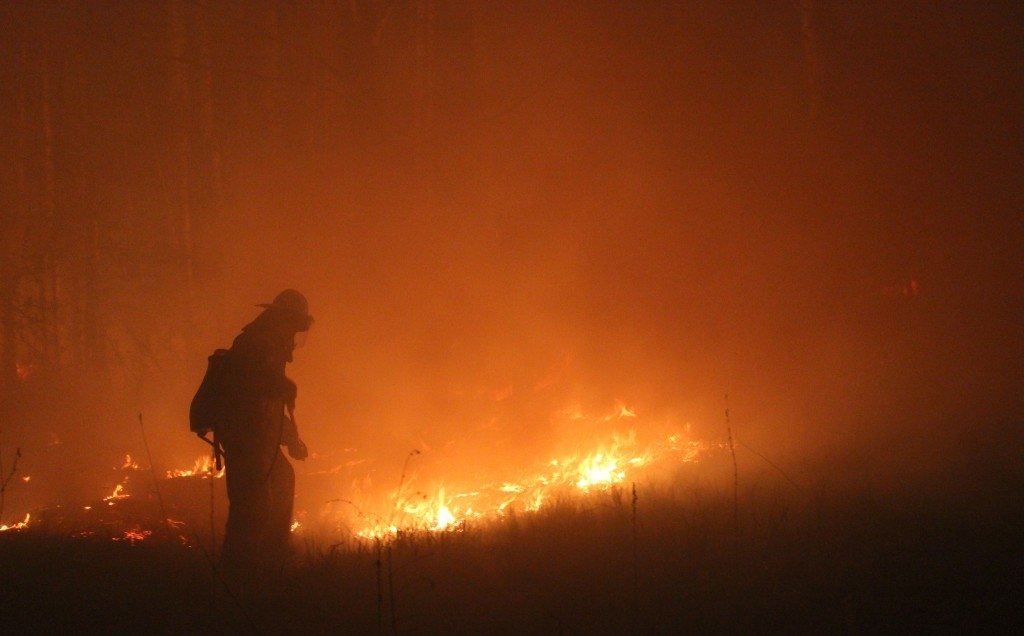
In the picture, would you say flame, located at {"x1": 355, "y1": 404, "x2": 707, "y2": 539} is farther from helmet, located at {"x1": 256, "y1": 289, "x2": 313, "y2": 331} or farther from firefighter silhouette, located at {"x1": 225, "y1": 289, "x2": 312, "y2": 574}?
helmet, located at {"x1": 256, "y1": 289, "x2": 313, "y2": 331}

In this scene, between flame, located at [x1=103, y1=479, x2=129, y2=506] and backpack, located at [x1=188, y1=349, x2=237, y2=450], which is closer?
backpack, located at [x1=188, y1=349, x2=237, y2=450]

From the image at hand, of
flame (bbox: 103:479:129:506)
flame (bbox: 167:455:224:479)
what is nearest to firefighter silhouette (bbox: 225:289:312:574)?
flame (bbox: 103:479:129:506)

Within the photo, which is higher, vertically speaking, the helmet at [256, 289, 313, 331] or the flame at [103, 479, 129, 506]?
the helmet at [256, 289, 313, 331]

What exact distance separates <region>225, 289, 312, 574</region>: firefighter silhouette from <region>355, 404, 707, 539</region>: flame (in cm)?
400

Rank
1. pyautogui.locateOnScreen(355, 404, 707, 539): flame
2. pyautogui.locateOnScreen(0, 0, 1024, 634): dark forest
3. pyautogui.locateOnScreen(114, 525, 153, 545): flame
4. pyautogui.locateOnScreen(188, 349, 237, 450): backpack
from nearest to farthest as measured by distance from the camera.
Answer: pyautogui.locateOnScreen(0, 0, 1024, 634): dark forest
pyautogui.locateOnScreen(188, 349, 237, 450): backpack
pyautogui.locateOnScreen(114, 525, 153, 545): flame
pyautogui.locateOnScreen(355, 404, 707, 539): flame

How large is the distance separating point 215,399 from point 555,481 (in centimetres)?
634

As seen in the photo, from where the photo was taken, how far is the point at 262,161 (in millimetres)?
18969

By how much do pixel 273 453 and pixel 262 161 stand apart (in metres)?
16.3

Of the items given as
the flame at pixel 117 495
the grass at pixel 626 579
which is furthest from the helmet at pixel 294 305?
the flame at pixel 117 495

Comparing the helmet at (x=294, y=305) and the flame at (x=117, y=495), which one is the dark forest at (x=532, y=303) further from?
the helmet at (x=294, y=305)

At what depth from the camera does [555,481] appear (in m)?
9.87

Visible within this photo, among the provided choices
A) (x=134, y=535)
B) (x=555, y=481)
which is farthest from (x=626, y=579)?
(x=555, y=481)

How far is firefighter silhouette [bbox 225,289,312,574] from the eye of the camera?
15.1ft

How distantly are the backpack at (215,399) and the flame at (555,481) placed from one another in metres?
4.56
